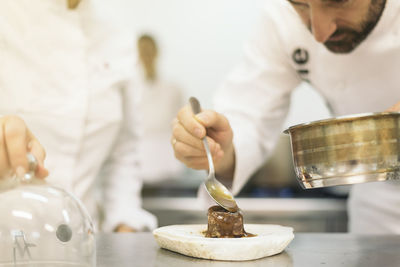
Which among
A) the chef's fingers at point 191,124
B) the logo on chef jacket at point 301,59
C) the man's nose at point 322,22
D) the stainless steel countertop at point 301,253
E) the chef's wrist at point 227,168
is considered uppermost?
the man's nose at point 322,22

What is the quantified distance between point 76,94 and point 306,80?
0.81 meters

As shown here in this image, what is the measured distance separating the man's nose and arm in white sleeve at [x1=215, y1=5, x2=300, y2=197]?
1.36ft

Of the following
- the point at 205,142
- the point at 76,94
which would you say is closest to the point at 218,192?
the point at 205,142

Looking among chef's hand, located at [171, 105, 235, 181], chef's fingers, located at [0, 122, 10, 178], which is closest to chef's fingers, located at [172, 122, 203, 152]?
chef's hand, located at [171, 105, 235, 181]

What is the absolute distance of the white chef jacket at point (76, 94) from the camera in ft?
4.97

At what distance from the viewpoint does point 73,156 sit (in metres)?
1.60

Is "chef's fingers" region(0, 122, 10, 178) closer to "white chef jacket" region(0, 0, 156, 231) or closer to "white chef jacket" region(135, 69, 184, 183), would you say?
"white chef jacket" region(0, 0, 156, 231)

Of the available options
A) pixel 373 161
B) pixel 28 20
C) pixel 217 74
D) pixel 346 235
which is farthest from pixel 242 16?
pixel 373 161

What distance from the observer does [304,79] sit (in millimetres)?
1532

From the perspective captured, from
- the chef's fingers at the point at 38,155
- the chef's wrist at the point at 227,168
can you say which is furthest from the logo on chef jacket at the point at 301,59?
the chef's fingers at the point at 38,155

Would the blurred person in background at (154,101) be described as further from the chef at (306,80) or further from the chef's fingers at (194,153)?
the chef's fingers at (194,153)

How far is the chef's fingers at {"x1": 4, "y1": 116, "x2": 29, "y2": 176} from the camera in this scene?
769 mm

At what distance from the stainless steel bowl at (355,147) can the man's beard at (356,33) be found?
15.5 inches

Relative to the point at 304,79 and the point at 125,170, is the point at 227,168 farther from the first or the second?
the point at 125,170
